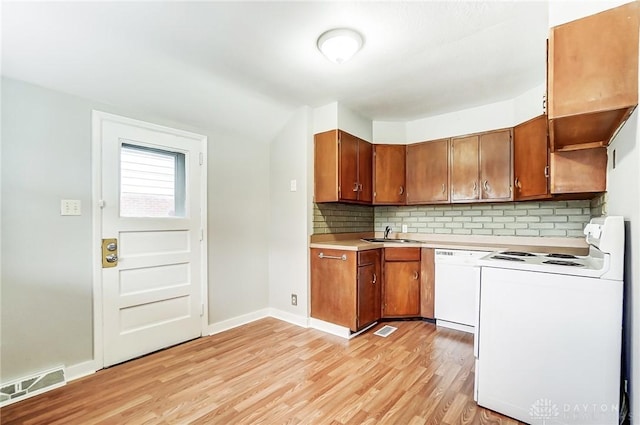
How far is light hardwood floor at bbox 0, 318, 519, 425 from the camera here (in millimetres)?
1771

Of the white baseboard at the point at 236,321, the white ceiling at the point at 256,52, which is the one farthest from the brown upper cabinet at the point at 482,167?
the white baseboard at the point at 236,321

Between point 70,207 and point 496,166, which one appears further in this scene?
point 496,166

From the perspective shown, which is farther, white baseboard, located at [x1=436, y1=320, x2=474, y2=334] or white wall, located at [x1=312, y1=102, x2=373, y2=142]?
white wall, located at [x1=312, y1=102, x2=373, y2=142]

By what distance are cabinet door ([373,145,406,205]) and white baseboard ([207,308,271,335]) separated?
193 centimetres

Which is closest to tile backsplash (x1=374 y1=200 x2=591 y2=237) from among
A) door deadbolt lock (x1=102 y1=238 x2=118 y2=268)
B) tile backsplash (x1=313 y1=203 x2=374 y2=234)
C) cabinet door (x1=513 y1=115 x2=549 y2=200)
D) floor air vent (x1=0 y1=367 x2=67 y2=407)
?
tile backsplash (x1=313 y1=203 x2=374 y2=234)

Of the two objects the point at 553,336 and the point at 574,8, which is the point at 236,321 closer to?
the point at 553,336

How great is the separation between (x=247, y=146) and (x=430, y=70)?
2048 millimetres

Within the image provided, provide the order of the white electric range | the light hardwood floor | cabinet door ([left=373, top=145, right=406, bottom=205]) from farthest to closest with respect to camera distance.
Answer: cabinet door ([left=373, top=145, right=406, bottom=205]) → the light hardwood floor → the white electric range

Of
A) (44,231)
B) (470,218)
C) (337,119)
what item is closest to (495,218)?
(470,218)

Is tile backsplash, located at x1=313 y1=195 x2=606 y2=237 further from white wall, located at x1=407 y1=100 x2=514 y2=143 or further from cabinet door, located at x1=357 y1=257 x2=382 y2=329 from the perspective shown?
white wall, located at x1=407 y1=100 x2=514 y2=143

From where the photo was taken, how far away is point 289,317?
3.43 metres

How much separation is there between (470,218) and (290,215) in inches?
85.2

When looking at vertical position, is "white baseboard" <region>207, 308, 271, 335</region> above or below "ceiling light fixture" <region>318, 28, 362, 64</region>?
below

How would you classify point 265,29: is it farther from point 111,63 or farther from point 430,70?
point 430,70
